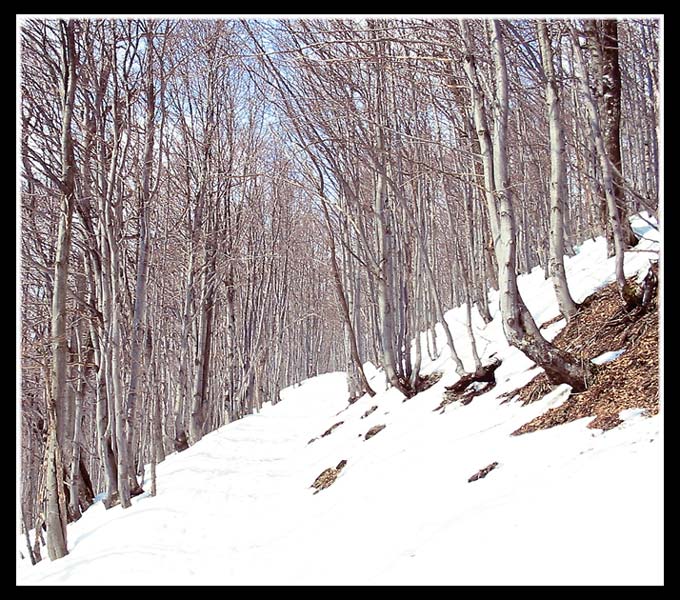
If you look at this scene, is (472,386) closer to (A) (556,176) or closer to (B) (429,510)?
(A) (556,176)

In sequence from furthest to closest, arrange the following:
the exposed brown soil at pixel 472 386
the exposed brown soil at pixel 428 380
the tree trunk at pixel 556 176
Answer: the exposed brown soil at pixel 428 380, the exposed brown soil at pixel 472 386, the tree trunk at pixel 556 176

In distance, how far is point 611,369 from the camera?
3668mm

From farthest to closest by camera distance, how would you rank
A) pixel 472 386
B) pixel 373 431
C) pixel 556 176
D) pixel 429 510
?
pixel 373 431
pixel 472 386
pixel 556 176
pixel 429 510

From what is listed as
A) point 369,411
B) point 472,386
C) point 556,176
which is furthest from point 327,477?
point 556,176

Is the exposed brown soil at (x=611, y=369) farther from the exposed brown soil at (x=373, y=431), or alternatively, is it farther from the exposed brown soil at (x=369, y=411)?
the exposed brown soil at (x=369, y=411)

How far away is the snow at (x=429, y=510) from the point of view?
2203mm

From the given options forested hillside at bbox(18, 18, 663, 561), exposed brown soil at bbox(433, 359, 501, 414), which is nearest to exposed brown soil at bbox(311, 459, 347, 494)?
exposed brown soil at bbox(433, 359, 501, 414)

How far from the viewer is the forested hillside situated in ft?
15.3

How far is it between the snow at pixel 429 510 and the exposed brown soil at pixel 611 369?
12cm

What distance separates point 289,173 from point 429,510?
11779mm

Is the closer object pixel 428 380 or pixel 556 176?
pixel 556 176

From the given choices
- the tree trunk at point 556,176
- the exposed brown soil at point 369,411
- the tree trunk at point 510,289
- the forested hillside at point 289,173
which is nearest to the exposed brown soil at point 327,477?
the forested hillside at point 289,173

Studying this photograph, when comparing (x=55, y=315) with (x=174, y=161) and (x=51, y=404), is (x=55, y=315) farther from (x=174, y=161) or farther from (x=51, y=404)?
(x=174, y=161)

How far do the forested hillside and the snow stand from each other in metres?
0.54
